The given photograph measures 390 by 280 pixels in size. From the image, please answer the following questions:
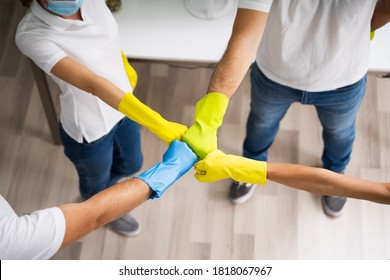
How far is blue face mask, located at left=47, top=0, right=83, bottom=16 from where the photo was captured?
57.5 inches

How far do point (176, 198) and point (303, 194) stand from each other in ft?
1.78

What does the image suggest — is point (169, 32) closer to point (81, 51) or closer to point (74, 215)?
point (81, 51)

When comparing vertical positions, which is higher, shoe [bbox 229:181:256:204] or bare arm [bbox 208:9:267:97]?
bare arm [bbox 208:9:267:97]

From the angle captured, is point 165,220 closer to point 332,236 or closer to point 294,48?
point 332,236

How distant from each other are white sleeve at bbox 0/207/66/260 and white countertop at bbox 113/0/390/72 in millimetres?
846

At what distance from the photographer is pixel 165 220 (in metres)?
2.35

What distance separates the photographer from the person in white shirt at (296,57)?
1.57 meters

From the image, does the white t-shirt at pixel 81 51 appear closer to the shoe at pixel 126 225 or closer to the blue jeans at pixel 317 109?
the blue jeans at pixel 317 109

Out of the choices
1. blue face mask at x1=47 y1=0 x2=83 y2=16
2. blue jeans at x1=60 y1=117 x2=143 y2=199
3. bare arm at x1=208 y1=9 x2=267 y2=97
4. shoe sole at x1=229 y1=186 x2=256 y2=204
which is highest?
blue face mask at x1=47 y1=0 x2=83 y2=16

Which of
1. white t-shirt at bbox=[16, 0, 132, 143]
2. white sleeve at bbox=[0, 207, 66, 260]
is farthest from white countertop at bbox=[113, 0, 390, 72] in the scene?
white sleeve at bbox=[0, 207, 66, 260]

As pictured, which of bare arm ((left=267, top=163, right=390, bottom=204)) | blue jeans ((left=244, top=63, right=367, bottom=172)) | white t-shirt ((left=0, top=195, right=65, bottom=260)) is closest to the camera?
white t-shirt ((left=0, top=195, right=65, bottom=260))

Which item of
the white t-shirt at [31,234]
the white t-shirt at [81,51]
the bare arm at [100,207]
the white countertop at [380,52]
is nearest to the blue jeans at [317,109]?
the white countertop at [380,52]

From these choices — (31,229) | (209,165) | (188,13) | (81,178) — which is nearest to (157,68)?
(188,13)

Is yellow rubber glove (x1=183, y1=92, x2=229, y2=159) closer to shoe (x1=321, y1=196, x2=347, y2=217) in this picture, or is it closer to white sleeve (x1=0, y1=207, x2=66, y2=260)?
white sleeve (x1=0, y1=207, x2=66, y2=260)
